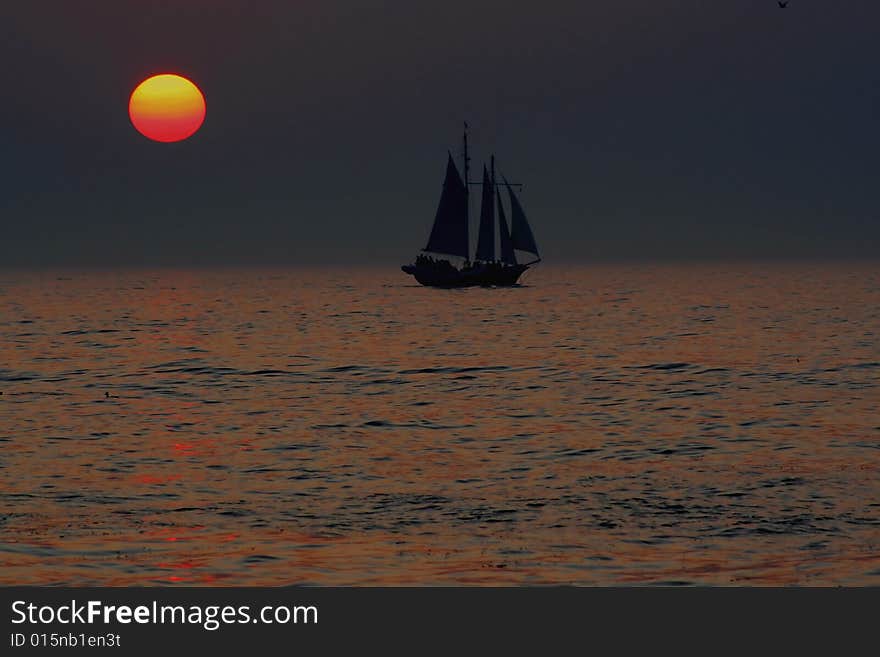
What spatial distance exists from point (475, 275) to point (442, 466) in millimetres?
152454

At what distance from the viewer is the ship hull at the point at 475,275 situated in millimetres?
182875

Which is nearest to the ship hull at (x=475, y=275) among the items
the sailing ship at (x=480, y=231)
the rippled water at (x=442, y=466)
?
the sailing ship at (x=480, y=231)

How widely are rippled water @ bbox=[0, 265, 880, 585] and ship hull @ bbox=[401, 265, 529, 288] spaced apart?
108551 mm

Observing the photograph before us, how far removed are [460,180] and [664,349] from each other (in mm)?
94143

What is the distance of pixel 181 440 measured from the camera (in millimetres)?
35500

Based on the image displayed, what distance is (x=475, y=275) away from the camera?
7190 inches

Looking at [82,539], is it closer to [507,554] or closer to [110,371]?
[507,554]

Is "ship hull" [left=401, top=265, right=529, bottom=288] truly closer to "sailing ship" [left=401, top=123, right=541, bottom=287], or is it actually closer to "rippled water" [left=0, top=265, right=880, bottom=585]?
"sailing ship" [left=401, top=123, right=541, bottom=287]

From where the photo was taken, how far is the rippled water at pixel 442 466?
2034 centimetres

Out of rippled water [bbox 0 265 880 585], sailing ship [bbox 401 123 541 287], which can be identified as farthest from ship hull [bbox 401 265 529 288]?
rippled water [bbox 0 265 880 585]

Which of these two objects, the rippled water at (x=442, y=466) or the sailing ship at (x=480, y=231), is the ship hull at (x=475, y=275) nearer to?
the sailing ship at (x=480, y=231)

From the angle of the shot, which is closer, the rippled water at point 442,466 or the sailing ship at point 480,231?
the rippled water at point 442,466

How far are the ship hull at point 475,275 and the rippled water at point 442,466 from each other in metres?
109

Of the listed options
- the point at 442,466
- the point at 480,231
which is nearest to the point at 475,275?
the point at 480,231
